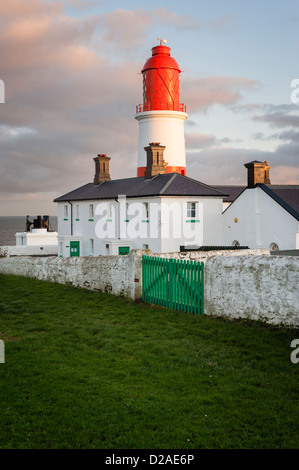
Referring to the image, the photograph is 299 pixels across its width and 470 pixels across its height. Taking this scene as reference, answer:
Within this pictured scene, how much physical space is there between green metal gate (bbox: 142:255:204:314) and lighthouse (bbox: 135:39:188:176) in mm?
23522

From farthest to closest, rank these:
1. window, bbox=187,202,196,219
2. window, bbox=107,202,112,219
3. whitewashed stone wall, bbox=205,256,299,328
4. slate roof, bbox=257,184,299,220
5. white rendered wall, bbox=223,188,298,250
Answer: window, bbox=107,202,112,219 < window, bbox=187,202,196,219 < white rendered wall, bbox=223,188,298,250 < slate roof, bbox=257,184,299,220 < whitewashed stone wall, bbox=205,256,299,328

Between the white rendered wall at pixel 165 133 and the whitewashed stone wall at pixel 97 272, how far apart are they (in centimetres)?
1798

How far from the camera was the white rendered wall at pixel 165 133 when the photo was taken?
3631cm

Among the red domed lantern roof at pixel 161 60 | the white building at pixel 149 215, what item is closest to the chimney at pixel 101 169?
the white building at pixel 149 215

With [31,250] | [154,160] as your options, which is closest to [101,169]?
[154,160]

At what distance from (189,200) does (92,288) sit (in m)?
15.3

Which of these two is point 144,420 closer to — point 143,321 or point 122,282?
point 143,321

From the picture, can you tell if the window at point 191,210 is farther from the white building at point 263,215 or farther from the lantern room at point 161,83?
the lantern room at point 161,83

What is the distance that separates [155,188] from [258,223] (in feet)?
25.0

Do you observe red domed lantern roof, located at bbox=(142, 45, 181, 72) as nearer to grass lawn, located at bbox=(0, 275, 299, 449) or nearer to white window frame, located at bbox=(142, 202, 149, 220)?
white window frame, located at bbox=(142, 202, 149, 220)

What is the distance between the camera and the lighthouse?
1432 inches

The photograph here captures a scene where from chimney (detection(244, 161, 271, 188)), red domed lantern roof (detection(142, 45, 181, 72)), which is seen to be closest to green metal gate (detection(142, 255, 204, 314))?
chimney (detection(244, 161, 271, 188))

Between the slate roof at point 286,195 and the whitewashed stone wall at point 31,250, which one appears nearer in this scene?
the slate roof at point 286,195

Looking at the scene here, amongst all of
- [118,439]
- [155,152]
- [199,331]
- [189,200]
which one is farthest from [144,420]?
[155,152]
